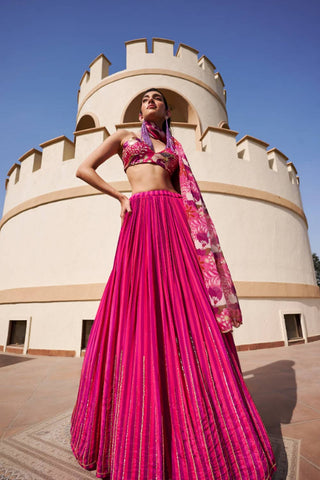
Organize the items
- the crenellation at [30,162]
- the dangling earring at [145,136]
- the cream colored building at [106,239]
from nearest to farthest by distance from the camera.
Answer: the dangling earring at [145,136]
the cream colored building at [106,239]
the crenellation at [30,162]

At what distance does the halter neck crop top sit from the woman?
63mm

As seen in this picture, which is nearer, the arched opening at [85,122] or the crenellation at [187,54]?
the crenellation at [187,54]

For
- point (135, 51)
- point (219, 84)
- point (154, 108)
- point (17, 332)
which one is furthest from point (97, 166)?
point (219, 84)

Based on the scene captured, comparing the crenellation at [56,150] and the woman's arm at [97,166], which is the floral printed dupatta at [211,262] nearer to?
the woman's arm at [97,166]

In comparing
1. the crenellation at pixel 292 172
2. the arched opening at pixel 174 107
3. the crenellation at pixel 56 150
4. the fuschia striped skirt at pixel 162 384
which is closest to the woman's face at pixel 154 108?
the fuschia striped skirt at pixel 162 384

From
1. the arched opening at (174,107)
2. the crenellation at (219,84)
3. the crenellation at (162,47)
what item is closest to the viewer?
the arched opening at (174,107)

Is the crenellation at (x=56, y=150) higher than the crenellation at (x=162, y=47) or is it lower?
lower

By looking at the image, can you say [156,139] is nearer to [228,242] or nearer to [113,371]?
[113,371]

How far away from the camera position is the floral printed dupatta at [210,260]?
1163mm

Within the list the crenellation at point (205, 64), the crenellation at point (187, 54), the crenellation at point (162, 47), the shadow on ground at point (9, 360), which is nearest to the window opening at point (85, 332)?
the shadow on ground at point (9, 360)

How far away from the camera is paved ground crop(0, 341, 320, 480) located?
1365 mm

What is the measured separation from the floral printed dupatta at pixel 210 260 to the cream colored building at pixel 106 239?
327 cm

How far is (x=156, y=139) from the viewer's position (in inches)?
66.7

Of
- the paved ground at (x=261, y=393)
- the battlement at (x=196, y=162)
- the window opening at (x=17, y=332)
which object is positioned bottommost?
the paved ground at (x=261, y=393)
